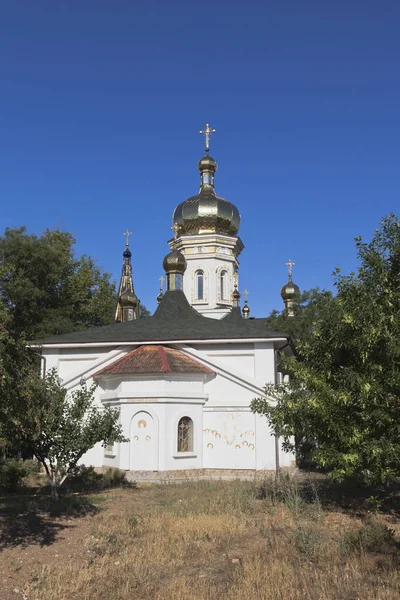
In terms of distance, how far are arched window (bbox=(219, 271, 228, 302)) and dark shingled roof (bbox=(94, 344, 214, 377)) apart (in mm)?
15491

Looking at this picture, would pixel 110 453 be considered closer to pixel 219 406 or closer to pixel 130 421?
pixel 130 421

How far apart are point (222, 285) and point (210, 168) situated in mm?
8760

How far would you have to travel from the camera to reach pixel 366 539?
393 inches

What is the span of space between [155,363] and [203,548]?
1118cm

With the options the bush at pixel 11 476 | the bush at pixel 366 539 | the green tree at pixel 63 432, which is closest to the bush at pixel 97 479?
the bush at pixel 11 476

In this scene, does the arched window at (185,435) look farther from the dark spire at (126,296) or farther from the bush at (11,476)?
the dark spire at (126,296)

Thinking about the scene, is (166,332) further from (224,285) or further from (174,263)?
(224,285)

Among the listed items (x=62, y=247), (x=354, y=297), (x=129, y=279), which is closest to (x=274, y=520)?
(x=354, y=297)

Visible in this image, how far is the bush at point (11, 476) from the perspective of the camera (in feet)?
58.6

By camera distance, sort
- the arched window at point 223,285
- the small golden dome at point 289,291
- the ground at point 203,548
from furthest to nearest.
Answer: the small golden dome at point 289,291, the arched window at point 223,285, the ground at point 203,548

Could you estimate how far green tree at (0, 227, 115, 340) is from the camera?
35.9 metres

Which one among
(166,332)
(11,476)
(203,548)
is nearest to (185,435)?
(166,332)

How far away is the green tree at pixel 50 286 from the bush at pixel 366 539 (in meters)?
26.1

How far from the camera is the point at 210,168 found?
41.4m
